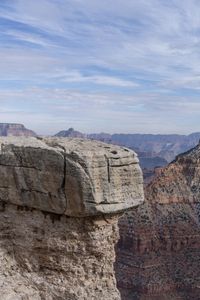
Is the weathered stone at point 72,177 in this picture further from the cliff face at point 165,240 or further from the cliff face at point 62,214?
the cliff face at point 165,240

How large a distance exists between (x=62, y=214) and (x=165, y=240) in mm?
51007

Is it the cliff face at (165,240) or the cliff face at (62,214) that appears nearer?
the cliff face at (62,214)

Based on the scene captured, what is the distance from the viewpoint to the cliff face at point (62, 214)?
11.3 metres

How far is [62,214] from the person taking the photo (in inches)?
464

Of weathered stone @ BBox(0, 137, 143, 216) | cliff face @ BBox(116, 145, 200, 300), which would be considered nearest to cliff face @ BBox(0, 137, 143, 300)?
weathered stone @ BBox(0, 137, 143, 216)

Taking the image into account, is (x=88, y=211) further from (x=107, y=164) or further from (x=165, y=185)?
(x=165, y=185)

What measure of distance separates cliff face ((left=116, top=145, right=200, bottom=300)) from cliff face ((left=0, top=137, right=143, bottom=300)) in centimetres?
4424

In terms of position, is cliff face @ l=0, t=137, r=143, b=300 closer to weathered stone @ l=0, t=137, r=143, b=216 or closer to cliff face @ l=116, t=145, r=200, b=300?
weathered stone @ l=0, t=137, r=143, b=216

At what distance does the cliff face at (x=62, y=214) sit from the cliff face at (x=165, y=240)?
44238 millimetres

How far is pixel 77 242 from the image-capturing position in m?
11.8

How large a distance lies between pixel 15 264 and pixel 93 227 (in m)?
2.30

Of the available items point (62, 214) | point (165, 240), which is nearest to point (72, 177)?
point (62, 214)

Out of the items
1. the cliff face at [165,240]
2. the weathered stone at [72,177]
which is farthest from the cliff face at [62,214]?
the cliff face at [165,240]

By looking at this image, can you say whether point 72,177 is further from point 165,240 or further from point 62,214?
point 165,240
